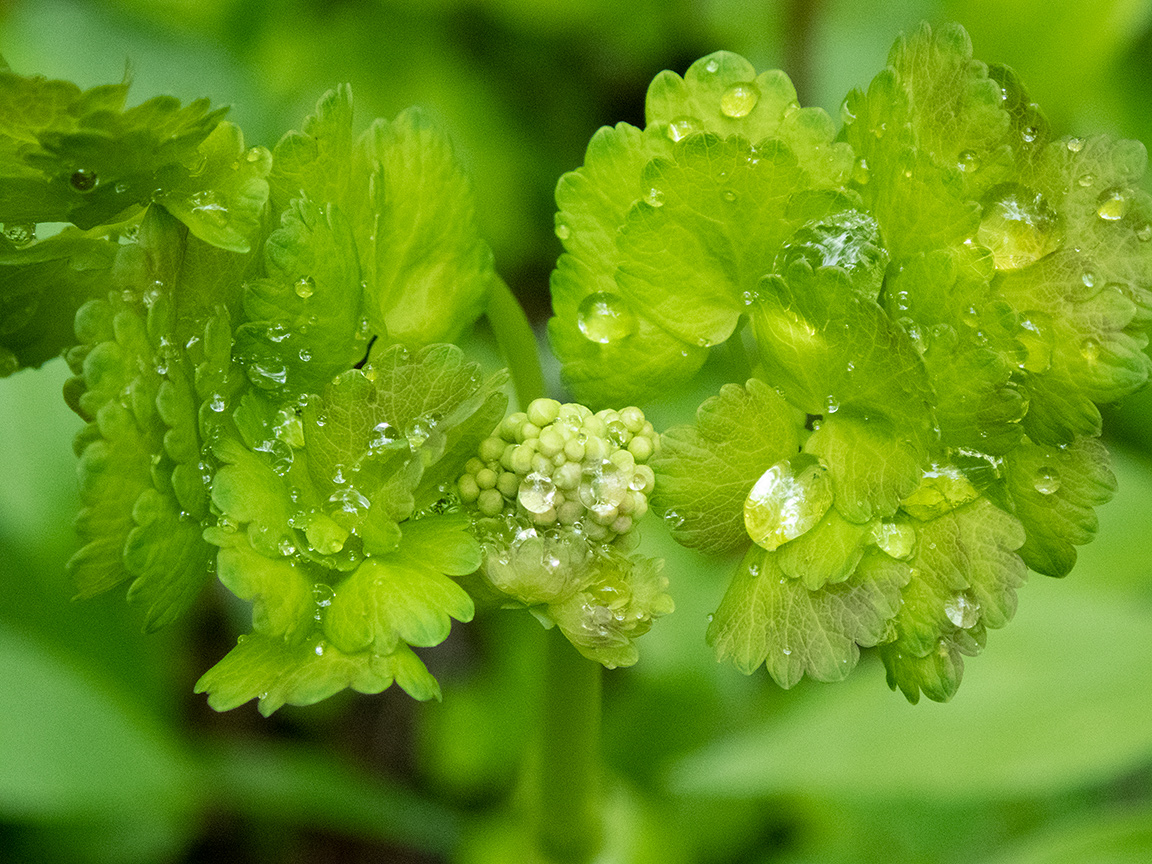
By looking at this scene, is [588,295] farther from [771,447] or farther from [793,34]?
[793,34]

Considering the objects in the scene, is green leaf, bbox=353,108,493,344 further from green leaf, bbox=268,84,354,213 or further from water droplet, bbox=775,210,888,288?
water droplet, bbox=775,210,888,288

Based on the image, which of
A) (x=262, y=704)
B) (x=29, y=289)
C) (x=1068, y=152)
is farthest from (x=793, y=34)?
(x=262, y=704)

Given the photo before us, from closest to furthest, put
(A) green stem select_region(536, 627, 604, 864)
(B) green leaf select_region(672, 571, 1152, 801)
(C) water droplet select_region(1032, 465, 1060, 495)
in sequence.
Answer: (C) water droplet select_region(1032, 465, 1060, 495) → (A) green stem select_region(536, 627, 604, 864) → (B) green leaf select_region(672, 571, 1152, 801)

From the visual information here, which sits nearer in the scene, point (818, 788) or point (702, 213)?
point (702, 213)

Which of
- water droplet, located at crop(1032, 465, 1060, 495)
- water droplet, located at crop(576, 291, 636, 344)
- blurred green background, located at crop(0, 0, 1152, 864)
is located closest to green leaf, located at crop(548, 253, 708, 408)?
water droplet, located at crop(576, 291, 636, 344)

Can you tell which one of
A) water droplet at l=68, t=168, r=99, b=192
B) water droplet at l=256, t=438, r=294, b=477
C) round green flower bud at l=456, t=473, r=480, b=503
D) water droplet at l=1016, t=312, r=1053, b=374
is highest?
water droplet at l=1016, t=312, r=1053, b=374

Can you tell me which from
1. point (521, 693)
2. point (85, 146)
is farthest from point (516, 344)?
point (521, 693)

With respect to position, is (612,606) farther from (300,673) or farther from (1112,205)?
(1112,205)
